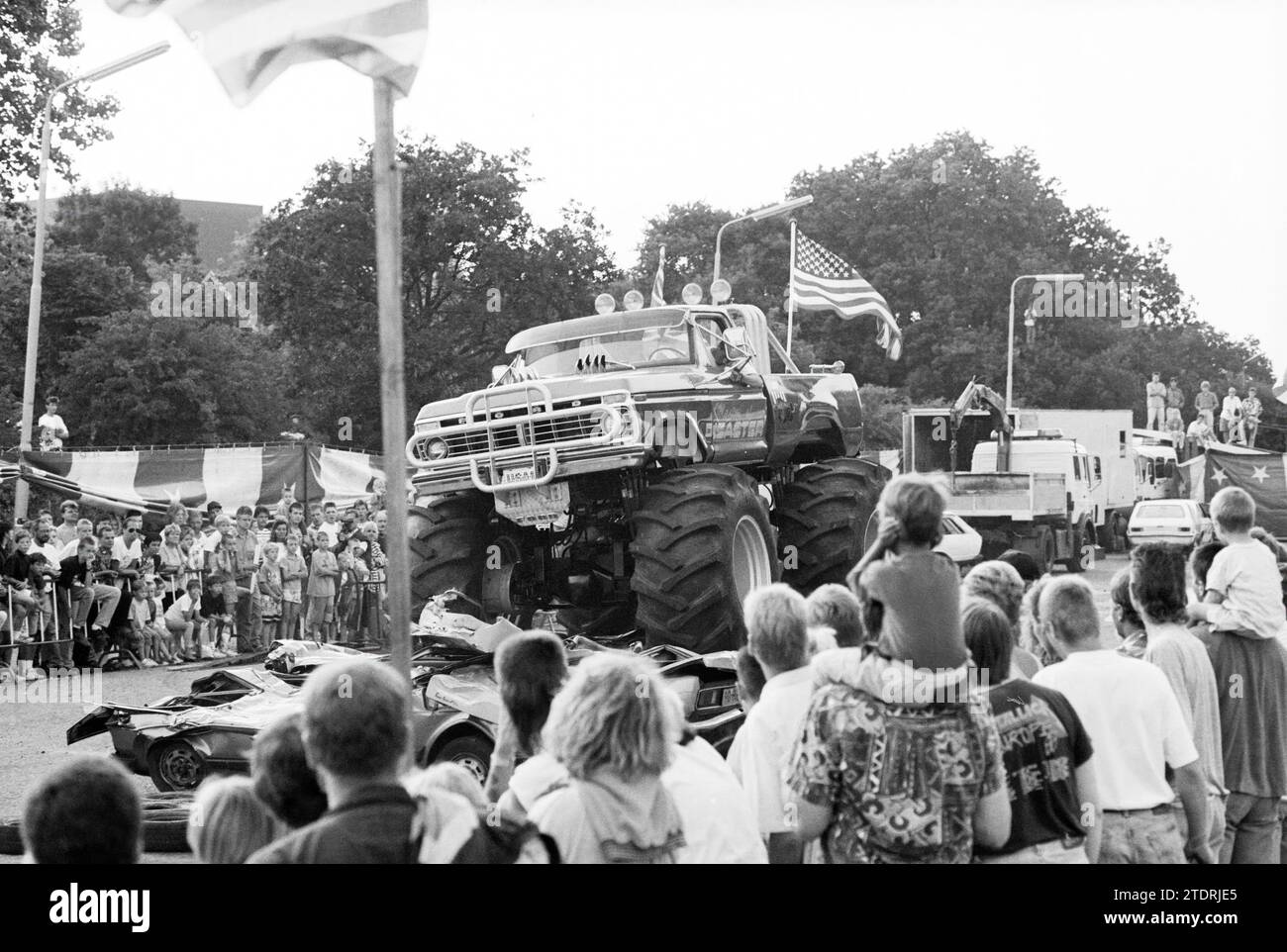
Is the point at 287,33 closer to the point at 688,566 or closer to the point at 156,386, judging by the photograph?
the point at 688,566

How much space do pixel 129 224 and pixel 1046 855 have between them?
64673 mm

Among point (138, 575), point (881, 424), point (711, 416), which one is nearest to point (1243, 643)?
point (711, 416)

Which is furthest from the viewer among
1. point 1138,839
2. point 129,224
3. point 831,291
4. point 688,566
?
point 129,224

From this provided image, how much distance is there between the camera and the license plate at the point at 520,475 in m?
12.3

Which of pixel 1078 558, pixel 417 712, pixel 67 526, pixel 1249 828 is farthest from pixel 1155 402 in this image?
pixel 1249 828

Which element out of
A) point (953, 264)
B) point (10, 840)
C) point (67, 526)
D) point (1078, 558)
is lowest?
point (10, 840)

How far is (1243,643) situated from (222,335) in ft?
108

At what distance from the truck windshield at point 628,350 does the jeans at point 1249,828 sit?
769 centimetres

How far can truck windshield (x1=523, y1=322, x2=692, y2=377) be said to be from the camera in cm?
1373

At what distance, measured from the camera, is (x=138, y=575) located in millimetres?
17281

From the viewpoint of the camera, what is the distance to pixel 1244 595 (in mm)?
6746

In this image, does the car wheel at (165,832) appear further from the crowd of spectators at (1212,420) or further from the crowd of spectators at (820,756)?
the crowd of spectators at (1212,420)

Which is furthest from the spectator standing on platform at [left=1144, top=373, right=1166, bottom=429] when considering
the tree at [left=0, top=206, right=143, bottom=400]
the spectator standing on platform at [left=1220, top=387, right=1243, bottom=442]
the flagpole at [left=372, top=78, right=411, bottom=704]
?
the flagpole at [left=372, top=78, right=411, bottom=704]
